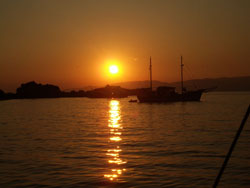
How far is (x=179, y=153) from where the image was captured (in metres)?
15.4

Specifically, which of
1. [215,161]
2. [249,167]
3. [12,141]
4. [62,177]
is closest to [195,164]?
[215,161]

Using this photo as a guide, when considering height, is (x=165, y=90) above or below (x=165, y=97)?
above

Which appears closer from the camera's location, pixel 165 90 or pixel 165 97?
pixel 165 97

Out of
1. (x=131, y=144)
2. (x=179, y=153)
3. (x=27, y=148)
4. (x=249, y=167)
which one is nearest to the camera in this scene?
(x=249, y=167)

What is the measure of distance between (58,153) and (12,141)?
5.91 m

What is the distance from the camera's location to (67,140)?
2047 centimetres

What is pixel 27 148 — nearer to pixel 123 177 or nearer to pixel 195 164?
pixel 123 177

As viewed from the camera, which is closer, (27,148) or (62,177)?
(62,177)

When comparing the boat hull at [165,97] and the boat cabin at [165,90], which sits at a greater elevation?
the boat cabin at [165,90]

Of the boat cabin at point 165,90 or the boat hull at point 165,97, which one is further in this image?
the boat cabin at point 165,90

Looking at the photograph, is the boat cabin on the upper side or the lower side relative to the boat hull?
upper

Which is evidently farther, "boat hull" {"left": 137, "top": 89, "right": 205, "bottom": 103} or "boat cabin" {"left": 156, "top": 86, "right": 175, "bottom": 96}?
"boat cabin" {"left": 156, "top": 86, "right": 175, "bottom": 96}

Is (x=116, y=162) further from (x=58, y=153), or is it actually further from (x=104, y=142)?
(x=104, y=142)

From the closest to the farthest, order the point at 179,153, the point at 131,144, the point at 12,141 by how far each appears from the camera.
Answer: the point at 179,153
the point at 131,144
the point at 12,141
